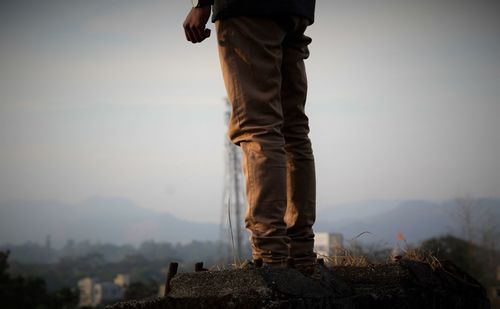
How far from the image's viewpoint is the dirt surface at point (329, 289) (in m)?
2.35

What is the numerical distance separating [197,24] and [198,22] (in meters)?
0.01

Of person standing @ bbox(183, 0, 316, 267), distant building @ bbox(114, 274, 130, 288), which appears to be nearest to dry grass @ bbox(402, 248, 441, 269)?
person standing @ bbox(183, 0, 316, 267)

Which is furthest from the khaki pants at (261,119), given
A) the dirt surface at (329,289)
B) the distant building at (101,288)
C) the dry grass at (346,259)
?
the distant building at (101,288)

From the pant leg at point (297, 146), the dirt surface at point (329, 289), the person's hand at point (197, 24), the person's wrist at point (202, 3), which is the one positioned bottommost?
the dirt surface at point (329, 289)

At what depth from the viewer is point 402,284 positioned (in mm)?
3354

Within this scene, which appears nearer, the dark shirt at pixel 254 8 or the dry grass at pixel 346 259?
the dark shirt at pixel 254 8

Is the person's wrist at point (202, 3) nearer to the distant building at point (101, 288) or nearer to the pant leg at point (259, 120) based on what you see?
the pant leg at point (259, 120)

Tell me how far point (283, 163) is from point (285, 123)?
1.65 ft

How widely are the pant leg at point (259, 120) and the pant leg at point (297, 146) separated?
0.30m

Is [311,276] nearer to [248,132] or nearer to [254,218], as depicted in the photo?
[254,218]

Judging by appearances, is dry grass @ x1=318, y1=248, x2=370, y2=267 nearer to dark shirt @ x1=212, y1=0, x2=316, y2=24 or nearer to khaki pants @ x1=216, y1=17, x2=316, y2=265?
khaki pants @ x1=216, y1=17, x2=316, y2=265

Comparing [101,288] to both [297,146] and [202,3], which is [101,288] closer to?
[297,146]

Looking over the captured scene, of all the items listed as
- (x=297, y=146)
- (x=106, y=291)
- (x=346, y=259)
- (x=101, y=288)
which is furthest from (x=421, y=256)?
(x=106, y=291)

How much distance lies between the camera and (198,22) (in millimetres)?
3031
